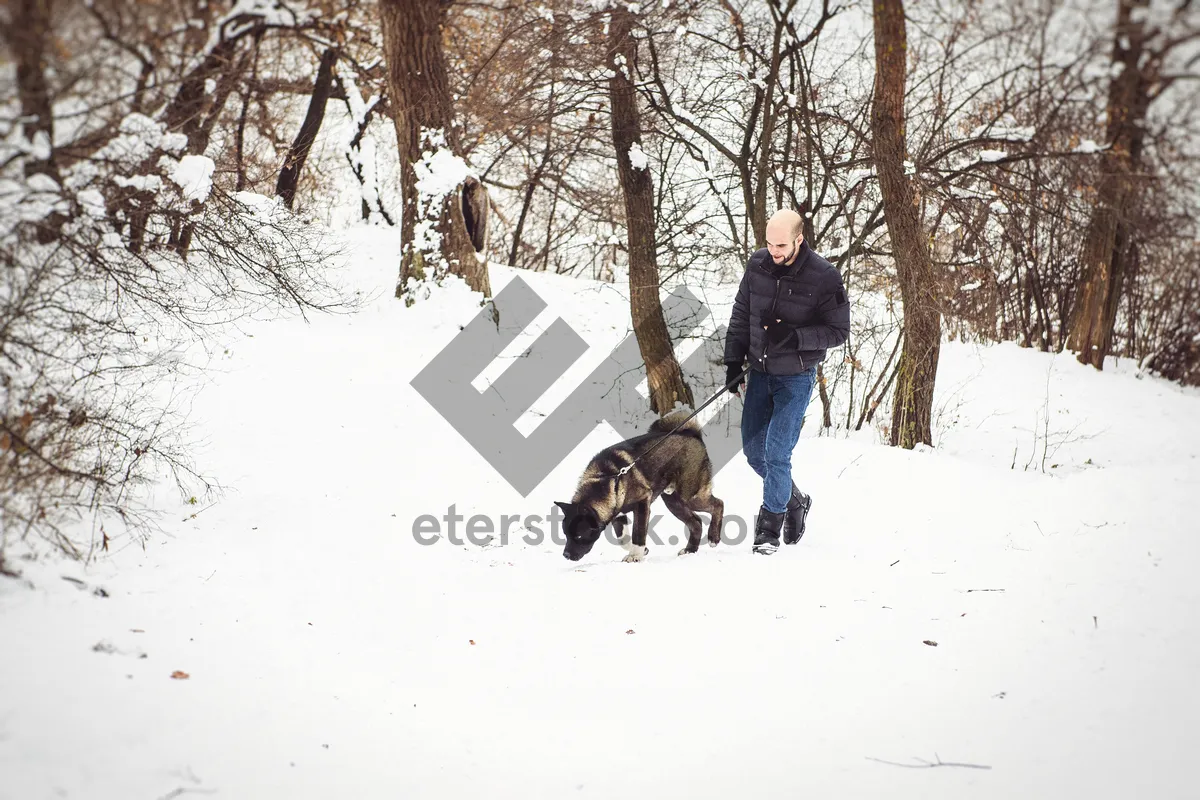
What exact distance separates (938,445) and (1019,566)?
368cm

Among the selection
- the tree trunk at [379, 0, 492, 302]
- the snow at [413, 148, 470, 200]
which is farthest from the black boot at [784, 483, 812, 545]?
the snow at [413, 148, 470, 200]

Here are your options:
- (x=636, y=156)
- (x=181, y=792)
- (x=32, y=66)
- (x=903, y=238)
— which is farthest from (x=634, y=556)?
(x=636, y=156)

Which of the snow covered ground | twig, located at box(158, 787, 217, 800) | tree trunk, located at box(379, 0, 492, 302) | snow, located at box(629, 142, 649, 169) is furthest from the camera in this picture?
tree trunk, located at box(379, 0, 492, 302)

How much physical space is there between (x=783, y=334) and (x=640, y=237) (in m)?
3.99

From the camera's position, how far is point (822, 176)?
8336 mm

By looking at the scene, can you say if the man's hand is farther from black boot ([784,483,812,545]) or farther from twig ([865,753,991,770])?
twig ([865,753,991,770])

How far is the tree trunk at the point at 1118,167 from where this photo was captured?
4555 millimetres

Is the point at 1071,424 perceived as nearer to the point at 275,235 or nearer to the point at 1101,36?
the point at 1101,36

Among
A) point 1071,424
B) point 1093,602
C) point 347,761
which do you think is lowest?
point 347,761

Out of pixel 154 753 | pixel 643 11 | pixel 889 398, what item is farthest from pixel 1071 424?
pixel 154 753

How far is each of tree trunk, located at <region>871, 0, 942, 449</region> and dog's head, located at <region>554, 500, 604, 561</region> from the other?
3891mm

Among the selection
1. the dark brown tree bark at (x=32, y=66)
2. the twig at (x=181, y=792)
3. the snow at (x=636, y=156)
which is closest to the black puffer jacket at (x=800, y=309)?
the snow at (x=636, y=156)

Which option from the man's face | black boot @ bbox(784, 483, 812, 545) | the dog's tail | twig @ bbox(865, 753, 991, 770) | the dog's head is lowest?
twig @ bbox(865, 753, 991, 770)

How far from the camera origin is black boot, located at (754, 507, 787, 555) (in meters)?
5.31
